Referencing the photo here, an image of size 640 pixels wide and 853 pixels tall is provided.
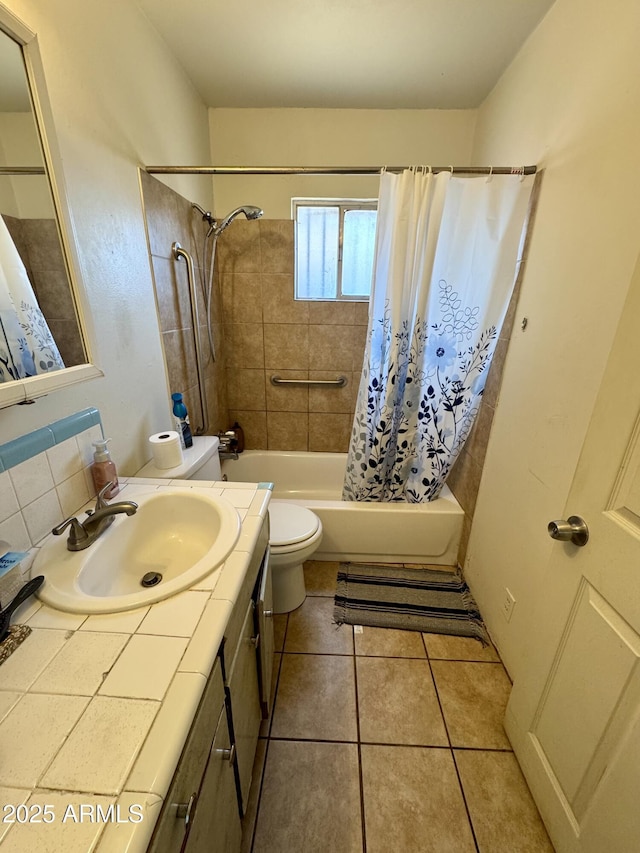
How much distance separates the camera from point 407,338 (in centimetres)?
166

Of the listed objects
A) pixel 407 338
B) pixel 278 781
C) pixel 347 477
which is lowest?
pixel 278 781

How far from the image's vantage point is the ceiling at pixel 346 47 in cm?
127

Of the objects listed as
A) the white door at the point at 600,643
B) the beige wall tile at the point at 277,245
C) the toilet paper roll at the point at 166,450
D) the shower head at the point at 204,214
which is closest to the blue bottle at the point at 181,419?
the toilet paper roll at the point at 166,450

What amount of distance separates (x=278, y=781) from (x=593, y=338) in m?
1.68

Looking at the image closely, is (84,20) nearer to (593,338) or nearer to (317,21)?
(317,21)

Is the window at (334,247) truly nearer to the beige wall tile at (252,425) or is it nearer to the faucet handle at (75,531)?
the beige wall tile at (252,425)

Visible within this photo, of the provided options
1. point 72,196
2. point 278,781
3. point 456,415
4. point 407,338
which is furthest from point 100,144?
point 278,781

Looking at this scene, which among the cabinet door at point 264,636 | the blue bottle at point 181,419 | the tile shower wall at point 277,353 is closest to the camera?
the cabinet door at point 264,636

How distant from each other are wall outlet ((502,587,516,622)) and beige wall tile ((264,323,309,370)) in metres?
1.71

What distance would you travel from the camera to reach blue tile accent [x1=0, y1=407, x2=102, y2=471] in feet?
2.57

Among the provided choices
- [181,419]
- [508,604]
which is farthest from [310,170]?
[508,604]

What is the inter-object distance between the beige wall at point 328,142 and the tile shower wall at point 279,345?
23 cm

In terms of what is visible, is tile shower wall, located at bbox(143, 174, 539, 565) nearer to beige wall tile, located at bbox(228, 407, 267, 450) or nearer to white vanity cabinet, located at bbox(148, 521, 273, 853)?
beige wall tile, located at bbox(228, 407, 267, 450)

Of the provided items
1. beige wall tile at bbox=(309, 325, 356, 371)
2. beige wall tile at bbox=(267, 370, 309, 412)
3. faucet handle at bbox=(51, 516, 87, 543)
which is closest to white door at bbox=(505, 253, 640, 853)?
faucet handle at bbox=(51, 516, 87, 543)
